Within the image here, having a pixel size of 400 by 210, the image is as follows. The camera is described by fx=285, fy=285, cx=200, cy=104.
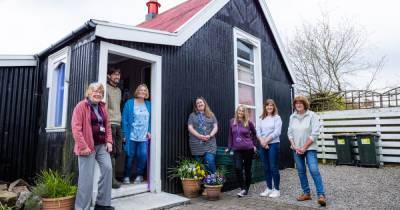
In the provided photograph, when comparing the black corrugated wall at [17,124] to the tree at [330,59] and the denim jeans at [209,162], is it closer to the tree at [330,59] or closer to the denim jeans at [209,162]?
the denim jeans at [209,162]

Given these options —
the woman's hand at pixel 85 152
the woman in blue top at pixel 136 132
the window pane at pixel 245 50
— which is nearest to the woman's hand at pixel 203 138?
the woman in blue top at pixel 136 132

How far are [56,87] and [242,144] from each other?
3709 millimetres

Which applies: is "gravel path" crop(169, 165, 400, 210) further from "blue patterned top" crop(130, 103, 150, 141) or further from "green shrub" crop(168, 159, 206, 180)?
"blue patterned top" crop(130, 103, 150, 141)

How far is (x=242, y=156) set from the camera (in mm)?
5234

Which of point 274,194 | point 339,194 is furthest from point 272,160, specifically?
point 339,194

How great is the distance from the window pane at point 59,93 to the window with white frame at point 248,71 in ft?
13.7

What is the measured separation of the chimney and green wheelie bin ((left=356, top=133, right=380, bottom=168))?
26.7 ft

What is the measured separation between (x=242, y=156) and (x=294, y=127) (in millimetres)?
1064

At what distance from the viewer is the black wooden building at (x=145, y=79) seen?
183 inches

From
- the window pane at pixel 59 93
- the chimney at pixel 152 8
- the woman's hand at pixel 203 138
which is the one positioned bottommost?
the woman's hand at pixel 203 138

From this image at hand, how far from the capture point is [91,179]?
3627 mm

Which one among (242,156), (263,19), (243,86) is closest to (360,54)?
(263,19)

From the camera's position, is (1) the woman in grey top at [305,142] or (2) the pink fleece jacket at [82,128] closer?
(2) the pink fleece jacket at [82,128]

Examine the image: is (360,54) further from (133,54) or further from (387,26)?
(133,54)
